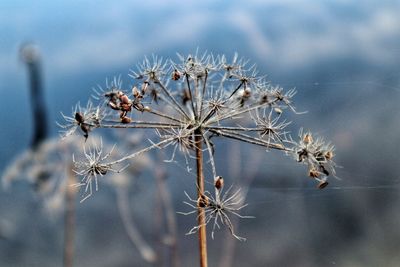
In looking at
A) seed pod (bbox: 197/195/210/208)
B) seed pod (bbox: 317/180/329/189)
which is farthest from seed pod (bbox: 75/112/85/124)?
seed pod (bbox: 317/180/329/189)

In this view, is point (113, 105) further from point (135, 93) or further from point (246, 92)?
point (246, 92)

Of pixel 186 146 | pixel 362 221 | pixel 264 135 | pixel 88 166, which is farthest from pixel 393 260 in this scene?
pixel 88 166

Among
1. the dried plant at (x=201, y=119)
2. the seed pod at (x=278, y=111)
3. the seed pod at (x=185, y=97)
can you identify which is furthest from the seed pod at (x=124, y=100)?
the seed pod at (x=278, y=111)

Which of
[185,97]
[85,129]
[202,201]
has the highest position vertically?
[185,97]

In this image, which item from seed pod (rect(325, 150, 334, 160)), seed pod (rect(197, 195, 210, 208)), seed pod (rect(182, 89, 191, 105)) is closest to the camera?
seed pod (rect(197, 195, 210, 208))

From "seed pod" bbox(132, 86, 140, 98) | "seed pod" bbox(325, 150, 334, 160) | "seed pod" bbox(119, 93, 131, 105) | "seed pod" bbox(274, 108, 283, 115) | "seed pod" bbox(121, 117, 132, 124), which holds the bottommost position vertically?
"seed pod" bbox(325, 150, 334, 160)

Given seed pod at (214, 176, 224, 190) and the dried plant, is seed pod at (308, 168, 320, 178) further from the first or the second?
seed pod at (214, 176, 224, 190)

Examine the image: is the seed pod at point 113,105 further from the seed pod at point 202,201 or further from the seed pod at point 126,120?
the seed pod at point 202,201

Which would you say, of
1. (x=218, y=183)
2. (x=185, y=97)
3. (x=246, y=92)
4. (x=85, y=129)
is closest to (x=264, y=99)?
(x=246, y=92)

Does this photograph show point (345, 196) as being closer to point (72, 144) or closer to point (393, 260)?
point (393, 260)
